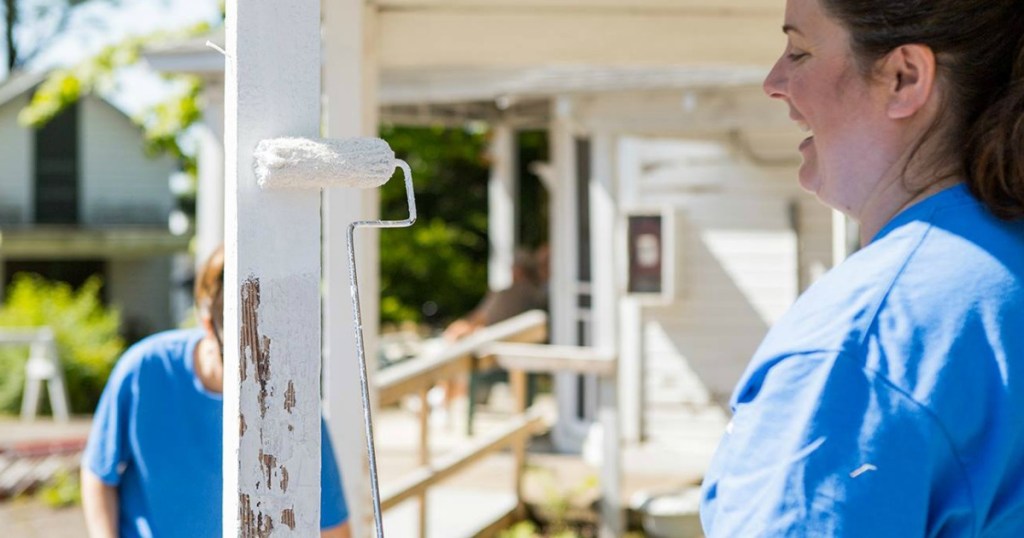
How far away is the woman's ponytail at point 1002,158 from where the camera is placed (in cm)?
114

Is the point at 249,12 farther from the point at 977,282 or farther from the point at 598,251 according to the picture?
the point at 598,251

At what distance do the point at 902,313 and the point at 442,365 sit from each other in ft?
13.6

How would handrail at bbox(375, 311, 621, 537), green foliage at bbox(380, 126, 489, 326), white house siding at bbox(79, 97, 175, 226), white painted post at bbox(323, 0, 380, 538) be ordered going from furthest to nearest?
1. white house siding at bbox(79, 97, 175, 226)
2. green foliage at bbox(380, 126, 489, 326)
3. handrail at bbox(375, 311, 621, 537)
4. white painted post at bbox(323, 0, 380, 538)

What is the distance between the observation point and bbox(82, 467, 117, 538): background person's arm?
98.3 inches

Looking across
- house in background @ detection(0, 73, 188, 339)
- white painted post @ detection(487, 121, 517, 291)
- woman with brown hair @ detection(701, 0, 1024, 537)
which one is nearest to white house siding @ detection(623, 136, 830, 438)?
white painted post @ detection(487, 121, 517, 291)

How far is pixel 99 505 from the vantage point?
2.50 metres

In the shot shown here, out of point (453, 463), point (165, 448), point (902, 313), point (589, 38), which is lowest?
point (453, 463)

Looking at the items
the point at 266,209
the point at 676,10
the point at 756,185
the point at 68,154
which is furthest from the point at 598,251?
the point at 68,154

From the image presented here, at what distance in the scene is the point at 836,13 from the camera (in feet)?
3.97

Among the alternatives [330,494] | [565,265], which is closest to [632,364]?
[565,265]

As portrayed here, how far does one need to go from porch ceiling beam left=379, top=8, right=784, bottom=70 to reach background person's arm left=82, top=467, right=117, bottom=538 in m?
1.46

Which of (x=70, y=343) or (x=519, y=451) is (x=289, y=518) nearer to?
(x=519, y=451)

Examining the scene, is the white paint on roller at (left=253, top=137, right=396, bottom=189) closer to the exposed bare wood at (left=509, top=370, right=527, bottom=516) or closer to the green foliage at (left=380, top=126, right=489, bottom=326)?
the exposed bare wood at (left=509, top=370, right=527, bottom=516)

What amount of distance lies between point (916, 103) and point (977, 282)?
0.66ft
